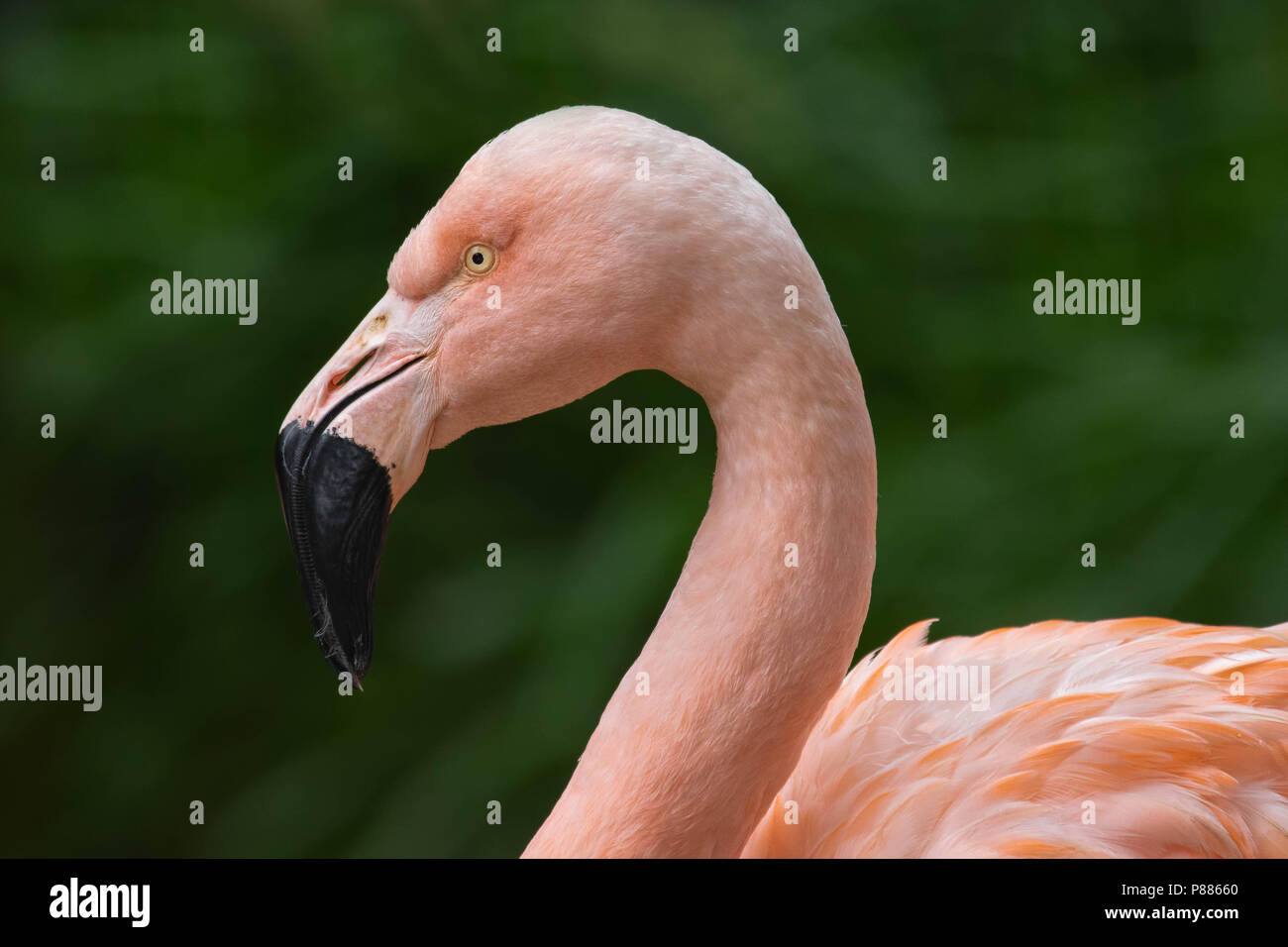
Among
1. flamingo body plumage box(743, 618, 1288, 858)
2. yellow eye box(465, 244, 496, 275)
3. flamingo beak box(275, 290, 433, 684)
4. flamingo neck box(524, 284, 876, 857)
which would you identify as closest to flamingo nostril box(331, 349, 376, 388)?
flamingo beak box(275, 290, 433, 684)

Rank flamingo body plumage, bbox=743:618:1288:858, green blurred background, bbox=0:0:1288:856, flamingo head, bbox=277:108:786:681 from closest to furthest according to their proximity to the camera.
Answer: flamingo head, bbox=277:108:786:681, flamingo body plumage, bbox=743:618:1288:858, green blurred background, bbox=0:0:1288:856

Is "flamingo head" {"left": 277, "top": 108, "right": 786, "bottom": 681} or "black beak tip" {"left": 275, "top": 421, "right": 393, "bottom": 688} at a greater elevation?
"flamingo head" {"left": 277, "top": 108, "right": 786, "bottom": 681}

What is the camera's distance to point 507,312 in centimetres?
99

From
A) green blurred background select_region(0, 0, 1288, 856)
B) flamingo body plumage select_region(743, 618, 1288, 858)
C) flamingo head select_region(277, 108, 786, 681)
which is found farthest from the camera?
green blurred background select_region(0, 0, 1288, 856)

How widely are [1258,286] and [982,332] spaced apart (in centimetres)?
51

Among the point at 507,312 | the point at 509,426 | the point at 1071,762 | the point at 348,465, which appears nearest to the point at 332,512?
the point at 348,465

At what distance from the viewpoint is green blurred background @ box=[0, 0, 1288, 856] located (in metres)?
2.01

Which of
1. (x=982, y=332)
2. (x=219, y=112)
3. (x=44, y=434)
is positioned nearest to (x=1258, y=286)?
(x=982, y=332)

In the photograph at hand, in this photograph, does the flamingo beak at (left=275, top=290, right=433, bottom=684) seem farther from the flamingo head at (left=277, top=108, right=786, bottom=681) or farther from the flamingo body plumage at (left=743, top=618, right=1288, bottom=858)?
the flamingo body plumage at (left=743, top=618, right=1288, bottom=858)

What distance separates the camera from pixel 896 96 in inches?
82.0

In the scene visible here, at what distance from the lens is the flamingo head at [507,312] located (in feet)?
3.10

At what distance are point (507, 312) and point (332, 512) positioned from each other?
238mm

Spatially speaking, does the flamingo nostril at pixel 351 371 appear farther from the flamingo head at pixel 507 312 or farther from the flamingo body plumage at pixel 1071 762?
the flamingo body plumage at pixel 1071 762

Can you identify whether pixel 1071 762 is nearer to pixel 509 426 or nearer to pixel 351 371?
pixel 351 371
